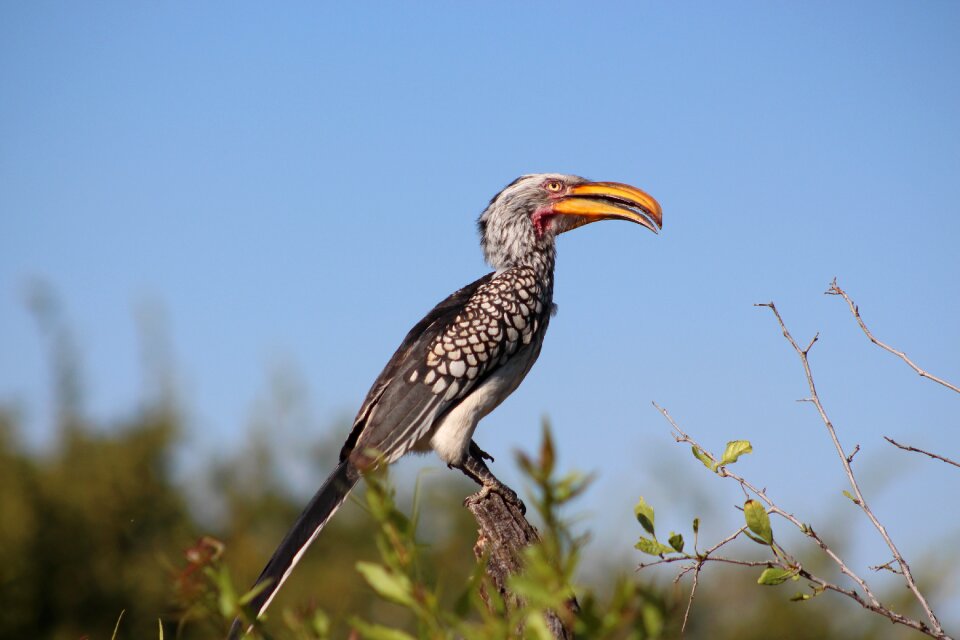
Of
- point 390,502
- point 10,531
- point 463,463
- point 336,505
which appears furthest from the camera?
point 10,531

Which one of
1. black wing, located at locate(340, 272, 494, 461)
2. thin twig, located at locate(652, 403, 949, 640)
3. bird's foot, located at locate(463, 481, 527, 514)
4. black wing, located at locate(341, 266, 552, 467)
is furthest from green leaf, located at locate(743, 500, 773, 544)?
black wing, located at locate(340, 272, 494, 461)

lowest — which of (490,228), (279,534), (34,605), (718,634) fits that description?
(34,605)

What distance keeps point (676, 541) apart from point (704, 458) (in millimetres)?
277

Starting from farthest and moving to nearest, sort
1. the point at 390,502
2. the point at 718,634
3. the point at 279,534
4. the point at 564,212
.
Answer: the point at 279,534
the point at 718,634
the point at 564,212
the point at 390,502

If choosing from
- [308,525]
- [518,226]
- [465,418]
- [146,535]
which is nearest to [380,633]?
[308,525]

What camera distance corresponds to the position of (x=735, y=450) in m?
2.93

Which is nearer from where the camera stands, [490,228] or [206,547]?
[206,547]

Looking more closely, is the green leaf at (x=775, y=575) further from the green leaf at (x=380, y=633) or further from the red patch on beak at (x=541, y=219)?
the red patch on beak at (x=541, y=219)

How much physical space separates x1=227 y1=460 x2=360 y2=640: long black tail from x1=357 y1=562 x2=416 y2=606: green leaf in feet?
8.93

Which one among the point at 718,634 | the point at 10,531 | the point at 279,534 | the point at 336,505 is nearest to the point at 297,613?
the point at 336,505

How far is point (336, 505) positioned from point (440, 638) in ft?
11.1

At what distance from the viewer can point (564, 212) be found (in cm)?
610

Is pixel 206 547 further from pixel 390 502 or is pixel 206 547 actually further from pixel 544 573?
pixel 544 573

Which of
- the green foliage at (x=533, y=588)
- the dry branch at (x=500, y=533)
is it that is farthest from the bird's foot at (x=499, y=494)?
the green foliage at (x=533, y=588)
